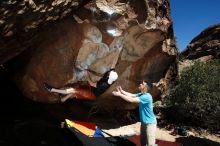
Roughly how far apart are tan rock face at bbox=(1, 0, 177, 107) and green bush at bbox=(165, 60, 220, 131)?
7.15m

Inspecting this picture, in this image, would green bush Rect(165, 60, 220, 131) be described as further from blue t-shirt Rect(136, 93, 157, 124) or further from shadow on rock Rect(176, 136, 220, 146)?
blue t-shirt Rect(136, 93, 157, 124)

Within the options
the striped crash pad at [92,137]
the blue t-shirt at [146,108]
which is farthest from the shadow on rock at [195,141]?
the blue t-shirt at [146,108]

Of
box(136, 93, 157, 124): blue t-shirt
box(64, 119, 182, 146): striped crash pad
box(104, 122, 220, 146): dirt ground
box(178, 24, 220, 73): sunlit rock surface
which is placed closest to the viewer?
box(136, 93, 157, 124): blue t-shirt

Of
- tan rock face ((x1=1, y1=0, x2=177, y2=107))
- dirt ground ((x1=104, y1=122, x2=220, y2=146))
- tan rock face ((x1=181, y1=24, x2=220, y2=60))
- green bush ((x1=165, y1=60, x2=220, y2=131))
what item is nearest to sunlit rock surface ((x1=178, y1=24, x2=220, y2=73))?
tan rock face ((x1=181, y1=24, x2=220, y2=60))

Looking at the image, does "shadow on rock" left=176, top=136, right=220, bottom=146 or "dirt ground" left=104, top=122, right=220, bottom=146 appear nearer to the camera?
"dirt ground" left=104, top=122, right=220, bottom=146

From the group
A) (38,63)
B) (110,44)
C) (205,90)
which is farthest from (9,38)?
(205,90)

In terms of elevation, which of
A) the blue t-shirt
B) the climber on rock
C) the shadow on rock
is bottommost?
the shadow on rock

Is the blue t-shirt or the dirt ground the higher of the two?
the blue t-shirt

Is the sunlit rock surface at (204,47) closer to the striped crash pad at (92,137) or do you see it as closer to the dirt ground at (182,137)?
the dirt ground at (182,137)

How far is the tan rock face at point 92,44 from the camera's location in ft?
32.2

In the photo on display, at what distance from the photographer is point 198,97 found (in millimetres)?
17609

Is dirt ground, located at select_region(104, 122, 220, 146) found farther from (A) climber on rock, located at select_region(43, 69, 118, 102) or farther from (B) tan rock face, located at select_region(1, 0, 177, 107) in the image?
(B) tan rock face, located at select_region(1, 0, 177, 107)

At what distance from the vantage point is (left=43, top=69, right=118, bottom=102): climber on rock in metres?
10.4

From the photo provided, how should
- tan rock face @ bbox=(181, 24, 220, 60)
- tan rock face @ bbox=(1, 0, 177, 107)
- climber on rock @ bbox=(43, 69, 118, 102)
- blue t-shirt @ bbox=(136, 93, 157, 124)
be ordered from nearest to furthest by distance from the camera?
1. blue t-shirt @ bbox=(136, 93, 157, 124)
2. tan rock face @ bbox=(1, 0, 177, 107)
3. climber on rock @ bbox=(43, 69, 118, 102)
4. tan rock face @ bbox=(181, 24, 220, 60)
